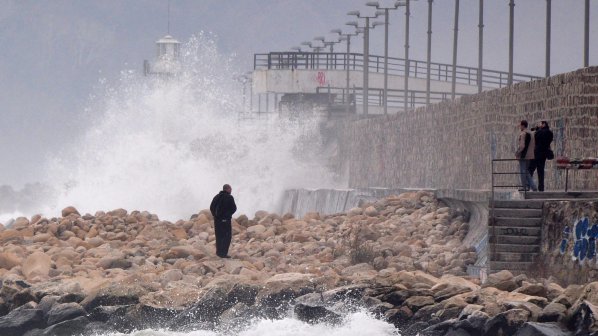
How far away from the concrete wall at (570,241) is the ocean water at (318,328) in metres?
2.45

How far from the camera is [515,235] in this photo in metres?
23.8

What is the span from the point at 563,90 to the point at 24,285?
8.18m

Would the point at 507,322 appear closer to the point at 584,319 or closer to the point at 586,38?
the point at 584,319

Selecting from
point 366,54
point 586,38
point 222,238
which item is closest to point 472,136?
point 586,38

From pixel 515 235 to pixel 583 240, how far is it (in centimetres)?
167

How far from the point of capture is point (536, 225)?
78.1ft

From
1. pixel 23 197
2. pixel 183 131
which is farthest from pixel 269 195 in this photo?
pixel 23 197

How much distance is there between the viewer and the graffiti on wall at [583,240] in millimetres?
22000

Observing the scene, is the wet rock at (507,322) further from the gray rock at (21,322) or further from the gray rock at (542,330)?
the gray rock at (21,322)

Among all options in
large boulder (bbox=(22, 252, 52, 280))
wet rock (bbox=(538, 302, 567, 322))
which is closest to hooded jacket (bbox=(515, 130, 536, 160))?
wet rock (bbox=(538, 302, 567, 322))

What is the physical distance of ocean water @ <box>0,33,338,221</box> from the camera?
172 feet

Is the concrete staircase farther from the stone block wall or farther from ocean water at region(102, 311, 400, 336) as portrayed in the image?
ocean water at region(102, 311, 400, 336)

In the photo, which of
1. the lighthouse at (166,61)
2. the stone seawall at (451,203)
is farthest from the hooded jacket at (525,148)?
the lighthouse at (166,61)

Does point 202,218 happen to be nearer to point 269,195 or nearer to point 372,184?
point 372,184
